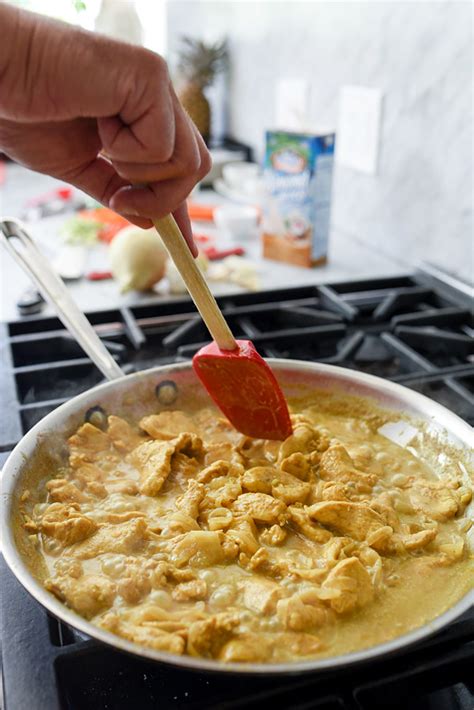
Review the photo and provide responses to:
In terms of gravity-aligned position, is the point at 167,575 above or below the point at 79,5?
below

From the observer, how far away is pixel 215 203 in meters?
2.62

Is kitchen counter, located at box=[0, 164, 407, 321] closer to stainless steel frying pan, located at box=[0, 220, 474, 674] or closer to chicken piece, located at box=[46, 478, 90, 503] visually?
stainless steel frying pan, located at box=[0, 220, 474, 674]

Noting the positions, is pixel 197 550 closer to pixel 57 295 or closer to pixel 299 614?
pixel 299 614

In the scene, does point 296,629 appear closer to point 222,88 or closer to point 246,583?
point 246,583

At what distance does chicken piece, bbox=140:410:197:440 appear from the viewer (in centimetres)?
104

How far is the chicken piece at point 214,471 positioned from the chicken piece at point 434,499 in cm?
26

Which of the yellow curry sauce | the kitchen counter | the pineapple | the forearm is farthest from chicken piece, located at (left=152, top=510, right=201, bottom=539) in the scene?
the pineapple

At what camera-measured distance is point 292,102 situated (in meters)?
2.49

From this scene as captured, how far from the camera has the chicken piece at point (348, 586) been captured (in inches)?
28.4

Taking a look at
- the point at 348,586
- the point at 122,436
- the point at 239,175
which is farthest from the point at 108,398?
the point at 239,175

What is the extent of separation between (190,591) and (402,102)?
1492 mm

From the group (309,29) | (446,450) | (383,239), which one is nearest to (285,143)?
(383,239)

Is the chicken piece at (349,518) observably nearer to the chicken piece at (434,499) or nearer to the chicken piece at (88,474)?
the chicken piece at (434,499)

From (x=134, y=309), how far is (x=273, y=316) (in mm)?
330
